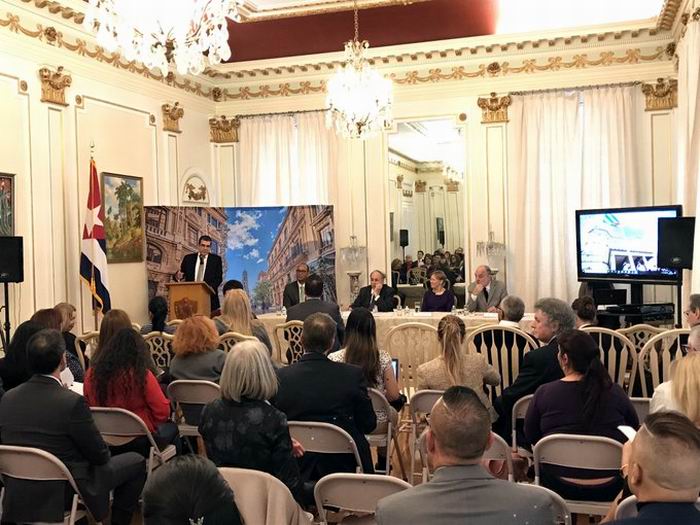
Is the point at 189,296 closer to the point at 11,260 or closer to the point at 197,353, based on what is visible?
the point at 11,260

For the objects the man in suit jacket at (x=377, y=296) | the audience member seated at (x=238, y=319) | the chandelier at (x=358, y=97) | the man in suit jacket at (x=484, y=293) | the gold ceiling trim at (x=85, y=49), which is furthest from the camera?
the man in suit jacket at (x=377, y=296)

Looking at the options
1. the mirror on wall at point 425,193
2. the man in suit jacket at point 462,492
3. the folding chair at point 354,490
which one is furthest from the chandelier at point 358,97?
the mirror on wall at point 425,193

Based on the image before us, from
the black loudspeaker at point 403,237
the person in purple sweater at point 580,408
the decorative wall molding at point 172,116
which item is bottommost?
the person in purple sweater at point 580,408

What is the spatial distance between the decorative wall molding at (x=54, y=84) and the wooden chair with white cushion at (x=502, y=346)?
525 centimetres

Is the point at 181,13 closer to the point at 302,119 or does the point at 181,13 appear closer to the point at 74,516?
the point at 74,516

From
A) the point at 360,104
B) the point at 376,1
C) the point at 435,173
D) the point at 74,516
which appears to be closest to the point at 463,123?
the point at 376,1

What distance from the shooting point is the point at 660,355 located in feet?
15.8

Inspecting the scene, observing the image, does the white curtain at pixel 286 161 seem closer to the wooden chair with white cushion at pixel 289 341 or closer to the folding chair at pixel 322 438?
the wooden chair with white cushion at pixel 289 341

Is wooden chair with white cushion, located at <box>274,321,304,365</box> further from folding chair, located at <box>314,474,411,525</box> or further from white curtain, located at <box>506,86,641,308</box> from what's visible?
white curtain, located at <box>506,86,641,308</box>

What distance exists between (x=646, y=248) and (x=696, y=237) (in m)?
1.88

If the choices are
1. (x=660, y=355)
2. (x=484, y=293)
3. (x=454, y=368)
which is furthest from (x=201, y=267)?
(x=660, y=355)

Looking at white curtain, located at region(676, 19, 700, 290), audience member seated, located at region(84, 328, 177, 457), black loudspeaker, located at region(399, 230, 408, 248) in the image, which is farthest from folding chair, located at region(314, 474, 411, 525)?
black loudspeaker, located at region(399, 230, 408, 248)

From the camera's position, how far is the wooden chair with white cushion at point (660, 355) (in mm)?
4371

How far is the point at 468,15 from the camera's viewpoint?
9.29 m
